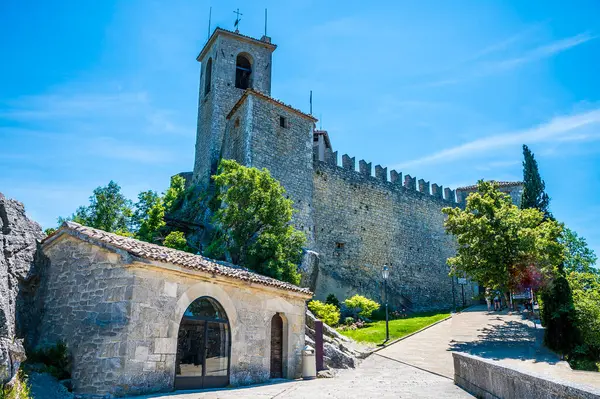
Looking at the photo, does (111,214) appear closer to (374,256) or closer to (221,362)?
(374,256)

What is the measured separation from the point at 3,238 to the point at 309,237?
17.0 m

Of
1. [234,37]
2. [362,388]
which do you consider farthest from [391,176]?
[362,388]

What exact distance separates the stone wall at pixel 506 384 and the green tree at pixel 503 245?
29.7ft

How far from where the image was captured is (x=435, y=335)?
20.5m

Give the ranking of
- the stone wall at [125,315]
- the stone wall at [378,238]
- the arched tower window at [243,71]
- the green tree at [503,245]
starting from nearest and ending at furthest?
1. the stone wall at [125,315]
2. the green tree at [503,245]
3. the stone wall at [378,238]
4. the arched tower window at [243,71]

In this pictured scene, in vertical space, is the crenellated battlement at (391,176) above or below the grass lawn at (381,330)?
above

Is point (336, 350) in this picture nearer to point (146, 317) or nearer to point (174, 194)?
point (146, 317)

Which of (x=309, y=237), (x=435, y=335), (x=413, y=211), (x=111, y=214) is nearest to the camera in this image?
(x=435, y=335)

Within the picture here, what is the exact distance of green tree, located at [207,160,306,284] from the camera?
18.7m

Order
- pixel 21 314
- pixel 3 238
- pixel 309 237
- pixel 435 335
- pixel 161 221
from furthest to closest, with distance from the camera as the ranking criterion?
pixel 309 237 < pixel 161 221 < pixel 435 335 < pixel 21 314 < pixel 3 238

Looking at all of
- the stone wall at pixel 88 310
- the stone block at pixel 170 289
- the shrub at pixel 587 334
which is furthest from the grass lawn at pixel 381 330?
the stone wall at pixel 88 310

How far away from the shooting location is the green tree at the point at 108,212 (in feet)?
95.3

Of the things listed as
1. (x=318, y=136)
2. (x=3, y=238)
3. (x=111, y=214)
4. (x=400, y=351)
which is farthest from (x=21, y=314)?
(x=318, y=136)

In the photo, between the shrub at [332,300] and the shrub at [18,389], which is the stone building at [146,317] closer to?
the shrub at [18,389]
